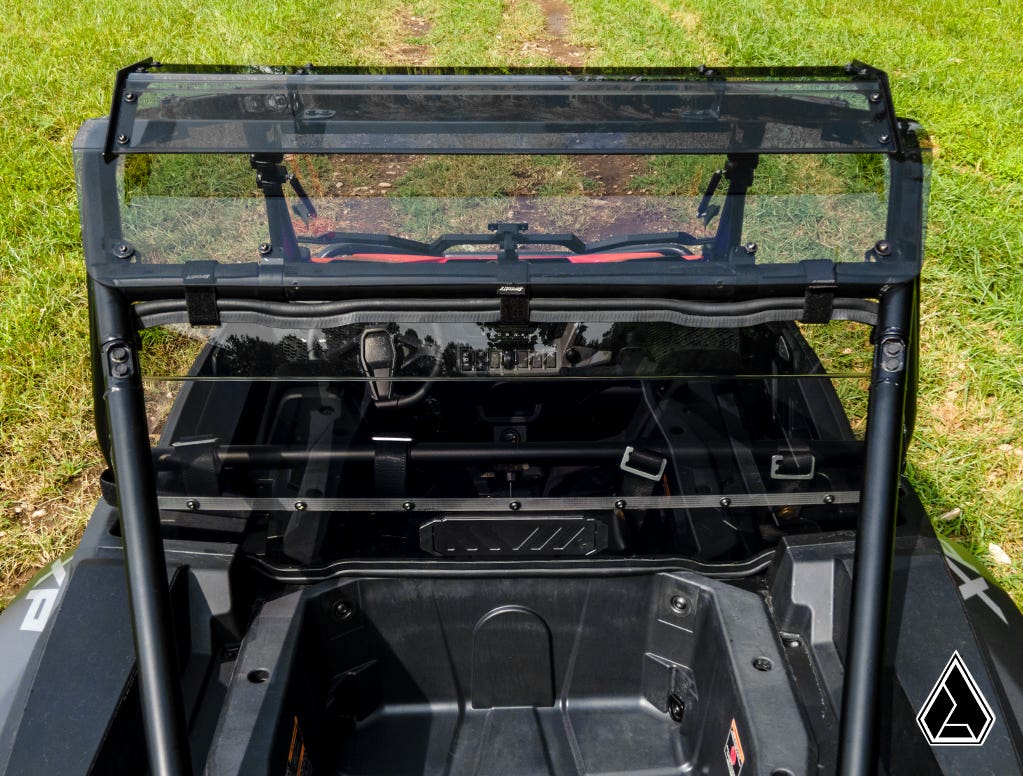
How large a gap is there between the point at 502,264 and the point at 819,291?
0.53m

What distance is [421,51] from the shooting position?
768 centimetres

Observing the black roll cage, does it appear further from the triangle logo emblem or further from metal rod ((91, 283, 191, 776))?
the triangle logo emblem

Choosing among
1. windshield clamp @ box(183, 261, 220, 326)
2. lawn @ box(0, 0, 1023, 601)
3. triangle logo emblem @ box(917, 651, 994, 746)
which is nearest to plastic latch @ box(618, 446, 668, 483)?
triangle logo emblem @ box(917, 651, 994, 746)

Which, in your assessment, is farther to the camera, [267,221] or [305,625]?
[305,625]

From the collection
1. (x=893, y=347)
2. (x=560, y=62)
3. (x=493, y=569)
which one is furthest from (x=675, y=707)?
(x=560, y=62)

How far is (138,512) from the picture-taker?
1.51 meters

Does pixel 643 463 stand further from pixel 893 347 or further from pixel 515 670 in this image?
pixel 893 347

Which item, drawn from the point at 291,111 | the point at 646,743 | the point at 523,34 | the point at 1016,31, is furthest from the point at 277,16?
the point at 646,743

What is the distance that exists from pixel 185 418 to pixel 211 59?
518 centimetres

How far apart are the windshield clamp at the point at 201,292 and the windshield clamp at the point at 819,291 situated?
3.18ft

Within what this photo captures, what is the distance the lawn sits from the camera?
3.50 metres

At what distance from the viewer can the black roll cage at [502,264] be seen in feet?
4.84

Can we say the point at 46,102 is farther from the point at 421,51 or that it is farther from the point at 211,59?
the point at 421,51

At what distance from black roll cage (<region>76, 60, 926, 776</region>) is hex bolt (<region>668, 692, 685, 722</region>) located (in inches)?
21.6
